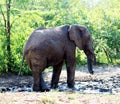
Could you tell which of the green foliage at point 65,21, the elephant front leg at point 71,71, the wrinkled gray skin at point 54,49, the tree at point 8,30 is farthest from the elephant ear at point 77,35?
the tree at point 8,30

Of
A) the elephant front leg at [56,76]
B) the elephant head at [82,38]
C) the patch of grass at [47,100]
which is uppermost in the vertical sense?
the elephant head at [82,38]

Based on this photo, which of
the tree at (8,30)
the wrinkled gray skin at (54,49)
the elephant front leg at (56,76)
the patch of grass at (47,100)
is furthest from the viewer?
the tree at (8,30)

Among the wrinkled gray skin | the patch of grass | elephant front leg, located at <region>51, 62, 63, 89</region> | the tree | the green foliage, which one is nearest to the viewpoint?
the patch of grass

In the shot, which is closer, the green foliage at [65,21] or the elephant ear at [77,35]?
the elephant ear at [77,35]

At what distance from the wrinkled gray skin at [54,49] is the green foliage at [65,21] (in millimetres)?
4317

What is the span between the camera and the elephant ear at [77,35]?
11.3m

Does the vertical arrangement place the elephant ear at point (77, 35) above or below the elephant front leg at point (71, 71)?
above

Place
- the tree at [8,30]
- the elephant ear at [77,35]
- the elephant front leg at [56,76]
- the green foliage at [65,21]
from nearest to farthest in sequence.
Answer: the elephant ear at [77,35] < the elephant front leg at [56,76] < the tree at [8,30] < the green foliage at [65,21]

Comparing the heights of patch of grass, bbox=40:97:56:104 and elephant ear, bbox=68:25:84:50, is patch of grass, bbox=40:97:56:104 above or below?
below

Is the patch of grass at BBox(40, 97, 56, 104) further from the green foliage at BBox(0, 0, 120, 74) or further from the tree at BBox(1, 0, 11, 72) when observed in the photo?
the tree at BBox(1, 0, 11, 72)

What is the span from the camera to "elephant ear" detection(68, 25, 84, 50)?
11266mm

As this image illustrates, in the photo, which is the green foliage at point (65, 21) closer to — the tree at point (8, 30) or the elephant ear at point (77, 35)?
the tree at point (8, 30)

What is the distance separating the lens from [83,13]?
24641mm

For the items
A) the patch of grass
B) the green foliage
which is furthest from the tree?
the patch of grass
